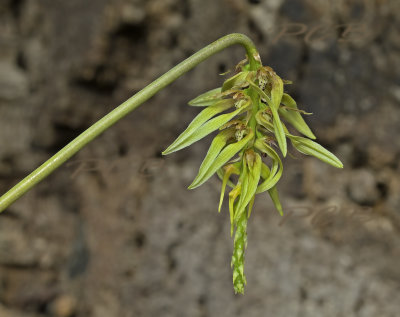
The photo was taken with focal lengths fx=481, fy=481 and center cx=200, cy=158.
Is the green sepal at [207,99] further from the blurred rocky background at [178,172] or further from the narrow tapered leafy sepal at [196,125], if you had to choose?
the blurred rocky background at [178,172]

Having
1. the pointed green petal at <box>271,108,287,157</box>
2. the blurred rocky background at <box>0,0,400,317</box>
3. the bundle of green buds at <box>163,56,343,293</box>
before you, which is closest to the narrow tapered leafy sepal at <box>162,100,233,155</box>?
the bundle of green buds at <box>163,56,343,293</box>

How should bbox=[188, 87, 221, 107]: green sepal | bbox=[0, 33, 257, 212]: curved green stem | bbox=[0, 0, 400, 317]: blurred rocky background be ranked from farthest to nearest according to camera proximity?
bbox=[0, 0, 400, 317]: blurred rocky background
bbox=[188, 87, 221, 107]: green sepal
bbox=[0, 33, 257, 212]: curved green stem

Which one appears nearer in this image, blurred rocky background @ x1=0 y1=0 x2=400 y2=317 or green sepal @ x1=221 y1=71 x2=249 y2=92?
green sepal @ x1=221 y1=71 x2=249 y2=92

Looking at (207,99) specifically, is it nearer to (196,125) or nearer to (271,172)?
(196,125)

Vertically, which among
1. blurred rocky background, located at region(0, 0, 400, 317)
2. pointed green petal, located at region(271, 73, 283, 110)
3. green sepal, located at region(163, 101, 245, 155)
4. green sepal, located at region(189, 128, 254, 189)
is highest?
pointed green petal, located at region(271, 73, 283, 110)

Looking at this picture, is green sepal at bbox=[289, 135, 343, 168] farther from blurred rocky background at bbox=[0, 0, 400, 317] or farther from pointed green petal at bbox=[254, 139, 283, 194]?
blurred rocky background at bbox=[0, 0, 400, 317]

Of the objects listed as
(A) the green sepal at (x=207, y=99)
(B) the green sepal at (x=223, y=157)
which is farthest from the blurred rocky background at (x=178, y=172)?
(B) the green sepal at (x=223, y=157)
